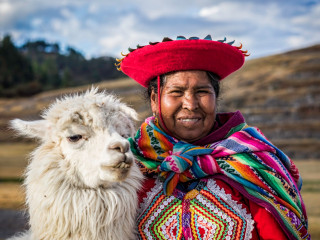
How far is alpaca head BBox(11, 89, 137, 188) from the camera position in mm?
1487

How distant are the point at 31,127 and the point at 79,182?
0.35m

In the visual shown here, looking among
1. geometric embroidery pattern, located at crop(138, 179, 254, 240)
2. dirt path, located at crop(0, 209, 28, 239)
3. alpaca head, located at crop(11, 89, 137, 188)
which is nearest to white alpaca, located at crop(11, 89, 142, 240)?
alpaca head, located at crop(11, 89, 137, 188)

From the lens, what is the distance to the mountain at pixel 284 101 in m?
22.1

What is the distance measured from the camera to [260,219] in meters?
1.67

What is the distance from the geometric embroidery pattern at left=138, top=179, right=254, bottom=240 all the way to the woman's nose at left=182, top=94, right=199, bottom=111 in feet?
1.23

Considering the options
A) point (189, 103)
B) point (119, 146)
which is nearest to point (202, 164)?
point (189, 103)

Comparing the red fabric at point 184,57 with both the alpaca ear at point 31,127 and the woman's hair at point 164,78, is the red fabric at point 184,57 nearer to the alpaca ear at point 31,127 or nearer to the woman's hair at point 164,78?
the woman's hair at point 164,78

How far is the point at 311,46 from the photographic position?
42.5 meters

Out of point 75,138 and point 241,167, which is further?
point 241,167

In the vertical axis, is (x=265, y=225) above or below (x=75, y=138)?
below

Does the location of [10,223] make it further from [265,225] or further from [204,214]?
[265,225]

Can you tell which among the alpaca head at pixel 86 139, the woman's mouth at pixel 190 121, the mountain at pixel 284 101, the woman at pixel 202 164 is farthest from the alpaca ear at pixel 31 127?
the mountain at pixel 284 101

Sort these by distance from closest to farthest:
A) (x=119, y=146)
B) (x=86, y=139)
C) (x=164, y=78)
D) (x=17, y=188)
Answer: (x=119, y=146) → (x=86, y=139) → (x=164, y=78) → (x=17, y=188)

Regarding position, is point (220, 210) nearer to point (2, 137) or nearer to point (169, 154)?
point (169, 154)
